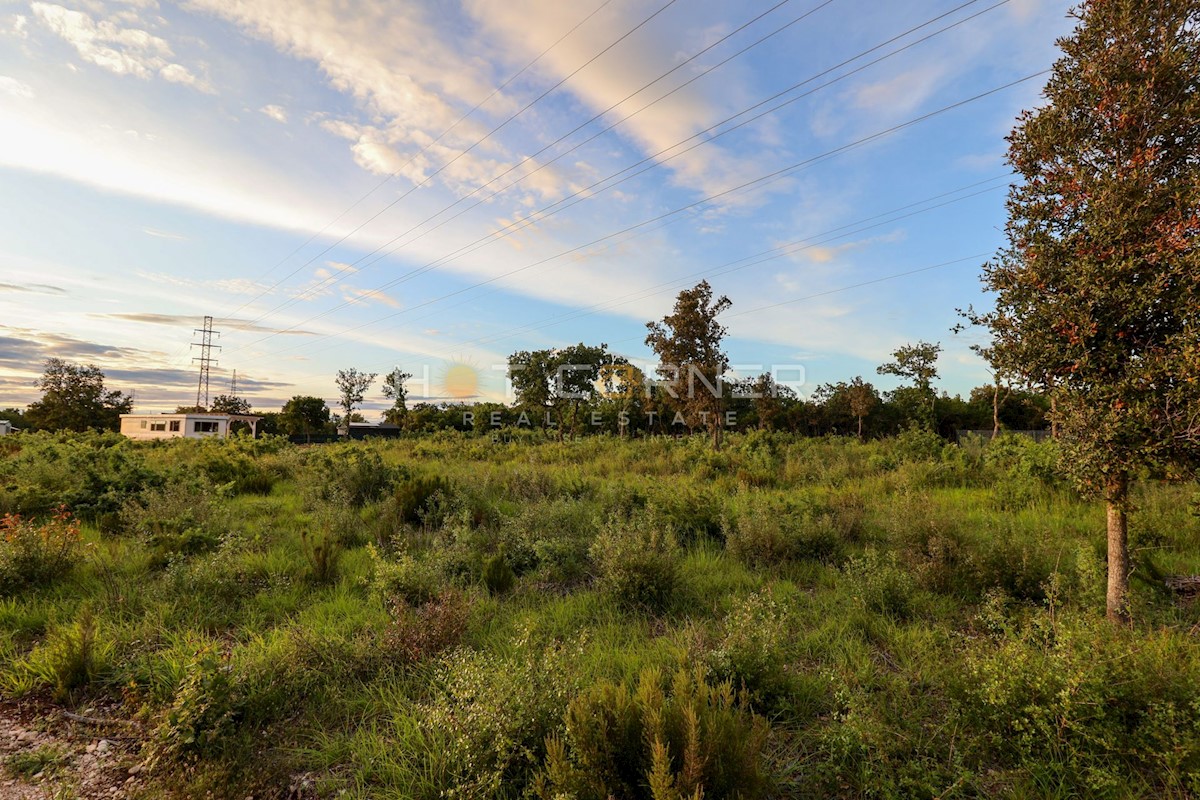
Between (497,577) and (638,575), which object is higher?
(638,575)

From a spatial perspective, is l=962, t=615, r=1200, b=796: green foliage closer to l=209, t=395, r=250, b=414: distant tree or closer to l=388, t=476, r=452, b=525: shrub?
l=388, t=476, r=452, b=525: shrub

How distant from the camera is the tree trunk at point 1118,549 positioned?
4461mm

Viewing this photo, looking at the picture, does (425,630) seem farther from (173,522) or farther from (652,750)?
(173,522)

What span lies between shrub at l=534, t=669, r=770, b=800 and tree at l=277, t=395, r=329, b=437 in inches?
2637

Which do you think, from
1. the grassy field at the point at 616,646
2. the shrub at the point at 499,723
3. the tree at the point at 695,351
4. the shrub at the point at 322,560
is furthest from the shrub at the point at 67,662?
the tree at the point at 695,351

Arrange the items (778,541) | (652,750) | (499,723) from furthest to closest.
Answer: (778,541) → (499,723) → (652,750)

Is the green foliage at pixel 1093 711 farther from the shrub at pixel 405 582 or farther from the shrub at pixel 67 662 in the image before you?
the shrub at pixel 67 662

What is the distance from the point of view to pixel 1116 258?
13.6ft

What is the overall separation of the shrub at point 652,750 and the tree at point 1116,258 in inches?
163

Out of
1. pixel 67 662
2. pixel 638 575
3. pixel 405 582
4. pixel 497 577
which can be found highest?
pixel 638 575

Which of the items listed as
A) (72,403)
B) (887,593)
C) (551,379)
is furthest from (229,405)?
(887,593)

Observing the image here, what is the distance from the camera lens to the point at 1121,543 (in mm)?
4645

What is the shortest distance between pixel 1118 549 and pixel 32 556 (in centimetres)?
1059

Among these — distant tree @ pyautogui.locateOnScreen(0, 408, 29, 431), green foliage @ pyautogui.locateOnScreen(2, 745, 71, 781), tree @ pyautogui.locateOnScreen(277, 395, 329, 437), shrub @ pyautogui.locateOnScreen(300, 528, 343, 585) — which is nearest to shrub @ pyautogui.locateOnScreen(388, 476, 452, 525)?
shrub @ pyautogui.locateOnScreen(300, 528, 343, 585)
